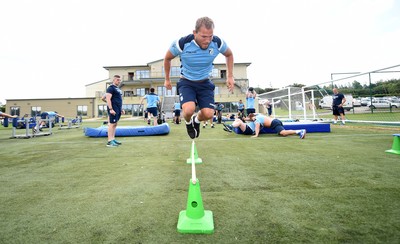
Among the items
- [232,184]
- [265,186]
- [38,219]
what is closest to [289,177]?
[265,186]

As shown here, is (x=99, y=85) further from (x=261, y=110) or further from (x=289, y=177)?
(x=289, y=177)

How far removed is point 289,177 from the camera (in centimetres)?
273

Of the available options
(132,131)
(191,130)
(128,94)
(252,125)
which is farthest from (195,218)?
(128,94)

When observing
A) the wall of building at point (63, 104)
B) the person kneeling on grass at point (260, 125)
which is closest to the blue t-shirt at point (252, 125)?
the person kneeling on grass at point (260, 125)

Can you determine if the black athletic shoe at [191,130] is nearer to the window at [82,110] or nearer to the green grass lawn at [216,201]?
the green grass lawn at [216,201]

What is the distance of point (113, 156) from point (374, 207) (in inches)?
162

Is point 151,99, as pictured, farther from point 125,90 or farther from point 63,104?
point 63,104

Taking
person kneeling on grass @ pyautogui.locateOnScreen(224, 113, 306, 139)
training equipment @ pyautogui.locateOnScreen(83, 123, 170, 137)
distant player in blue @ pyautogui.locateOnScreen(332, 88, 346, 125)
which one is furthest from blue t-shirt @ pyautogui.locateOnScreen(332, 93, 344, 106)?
training equipment @ pyautogui.locateOnScreen(83, 123, 170, 137)

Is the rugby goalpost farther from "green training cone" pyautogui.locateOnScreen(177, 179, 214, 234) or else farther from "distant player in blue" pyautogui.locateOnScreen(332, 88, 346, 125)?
"green training cone" pyautogui.locateOnScreen(177, 179, 214, 234)

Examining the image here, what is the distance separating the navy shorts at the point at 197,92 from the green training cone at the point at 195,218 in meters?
2.32

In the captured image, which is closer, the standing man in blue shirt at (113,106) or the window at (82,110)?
the standing man in blue shirt at (113,106)

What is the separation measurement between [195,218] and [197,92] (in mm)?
2668

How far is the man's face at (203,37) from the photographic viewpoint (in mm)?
3369

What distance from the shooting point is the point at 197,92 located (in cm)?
400
